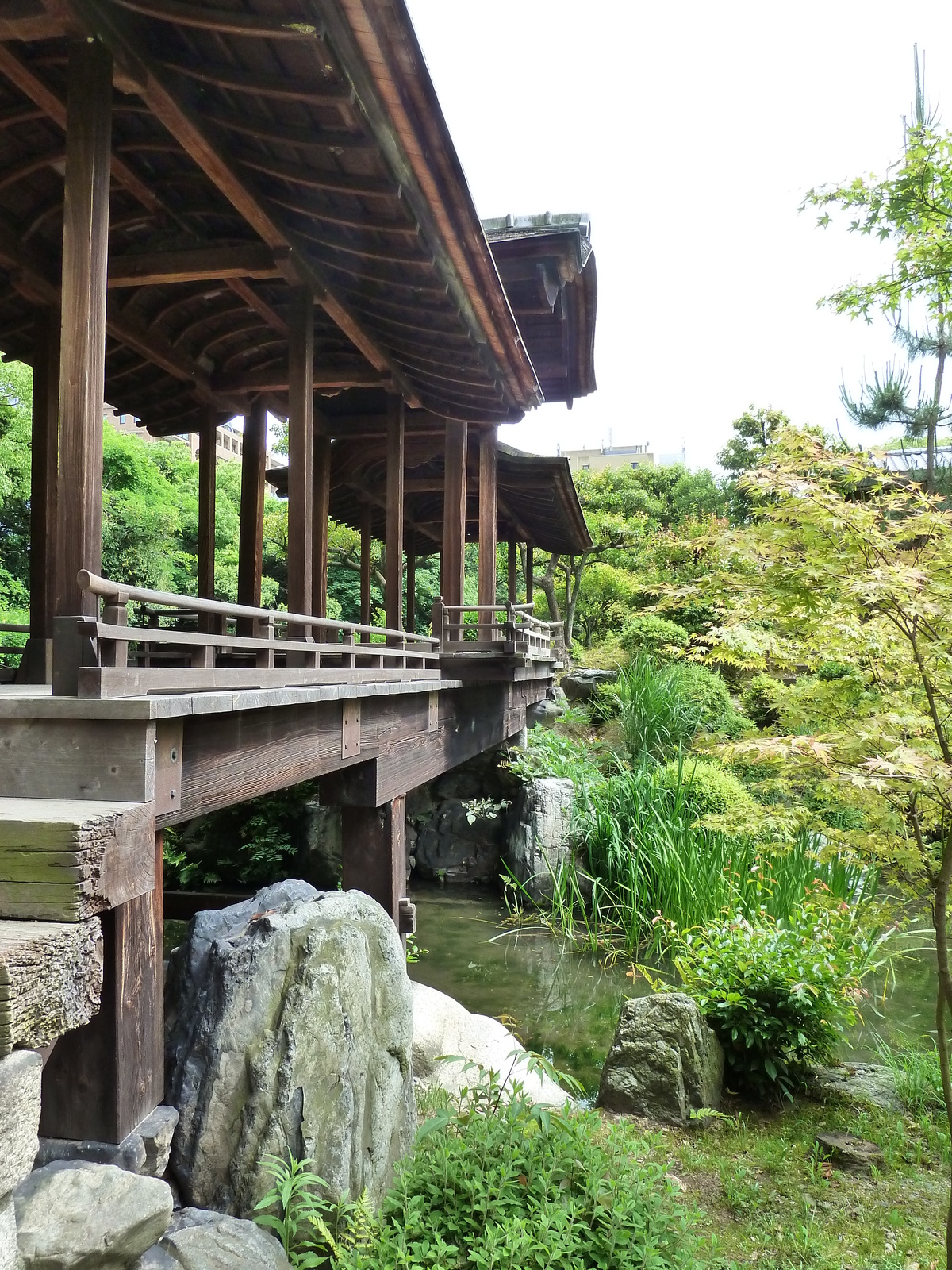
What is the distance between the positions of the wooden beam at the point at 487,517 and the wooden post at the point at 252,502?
7.92 feet

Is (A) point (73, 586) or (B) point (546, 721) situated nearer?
(A) point (73, 586)

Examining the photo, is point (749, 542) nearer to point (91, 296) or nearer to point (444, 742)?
point (91, 296)

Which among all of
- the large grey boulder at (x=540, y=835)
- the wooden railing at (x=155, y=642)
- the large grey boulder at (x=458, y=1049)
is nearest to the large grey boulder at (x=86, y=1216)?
the wooden railing at (x=155, y=642)

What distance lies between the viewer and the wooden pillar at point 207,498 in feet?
25.7

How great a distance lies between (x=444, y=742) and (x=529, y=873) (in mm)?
2783

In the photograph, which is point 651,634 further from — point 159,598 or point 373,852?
point 159,598

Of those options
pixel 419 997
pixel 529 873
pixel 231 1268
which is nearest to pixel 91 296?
pixel 231 1268

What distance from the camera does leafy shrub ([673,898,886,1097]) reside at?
15.7ft

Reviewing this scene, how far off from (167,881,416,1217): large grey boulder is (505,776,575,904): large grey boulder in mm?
5698

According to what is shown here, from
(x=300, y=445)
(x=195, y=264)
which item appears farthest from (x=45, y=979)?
(x=195, y=264)

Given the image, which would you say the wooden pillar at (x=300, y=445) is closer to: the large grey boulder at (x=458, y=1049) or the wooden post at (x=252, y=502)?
the large grey boulder at (x=458, y=1049)

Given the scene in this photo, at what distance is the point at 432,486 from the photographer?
1220 cm

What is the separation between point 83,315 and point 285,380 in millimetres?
4513

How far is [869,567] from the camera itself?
3371 mm
